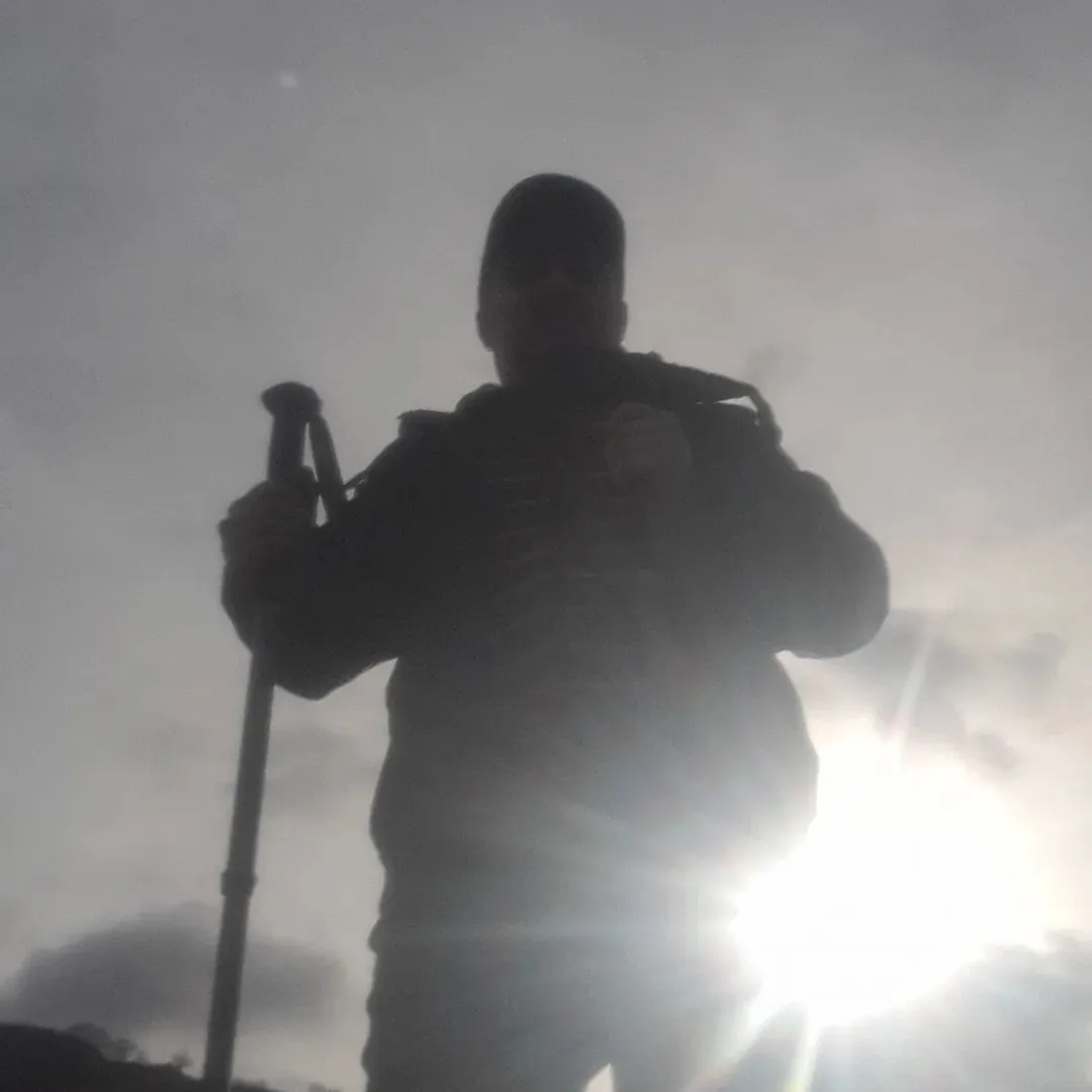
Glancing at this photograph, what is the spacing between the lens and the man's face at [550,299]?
4.26 m

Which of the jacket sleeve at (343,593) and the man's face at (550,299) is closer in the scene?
the jacket sleeve at (343,593)

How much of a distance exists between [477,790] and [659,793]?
490mm

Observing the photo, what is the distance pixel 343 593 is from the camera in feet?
12.3

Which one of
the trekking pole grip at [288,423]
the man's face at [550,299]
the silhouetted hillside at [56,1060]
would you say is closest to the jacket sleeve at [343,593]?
the trekking pole grip at [288,423]

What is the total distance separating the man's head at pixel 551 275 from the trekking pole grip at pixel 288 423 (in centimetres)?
75

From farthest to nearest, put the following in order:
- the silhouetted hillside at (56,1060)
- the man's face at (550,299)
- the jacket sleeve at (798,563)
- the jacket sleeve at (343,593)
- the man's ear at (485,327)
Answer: the silhouetted hillside at (56,1060)
the man's ear at (485,327)
the man's face at (550,299)
the jacket sleeve at (343,593)
the jacket sleeve at (798,563)

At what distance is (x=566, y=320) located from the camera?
4.27 meters

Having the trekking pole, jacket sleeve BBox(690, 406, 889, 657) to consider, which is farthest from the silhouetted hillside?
jacket sleeve BBox(690, 406, 889, 657)

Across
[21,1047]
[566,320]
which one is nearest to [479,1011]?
[566,320]

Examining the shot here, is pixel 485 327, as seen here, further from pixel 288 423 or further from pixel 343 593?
pixel 343 593

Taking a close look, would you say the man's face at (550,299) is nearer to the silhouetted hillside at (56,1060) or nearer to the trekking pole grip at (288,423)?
the trekking pole grip at (288,423)

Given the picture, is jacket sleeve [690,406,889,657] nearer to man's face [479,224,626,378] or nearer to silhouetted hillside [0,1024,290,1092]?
man's face [479,224,626,378]

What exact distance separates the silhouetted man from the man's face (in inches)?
5.9

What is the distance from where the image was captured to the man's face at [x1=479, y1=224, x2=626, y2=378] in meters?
4.26
